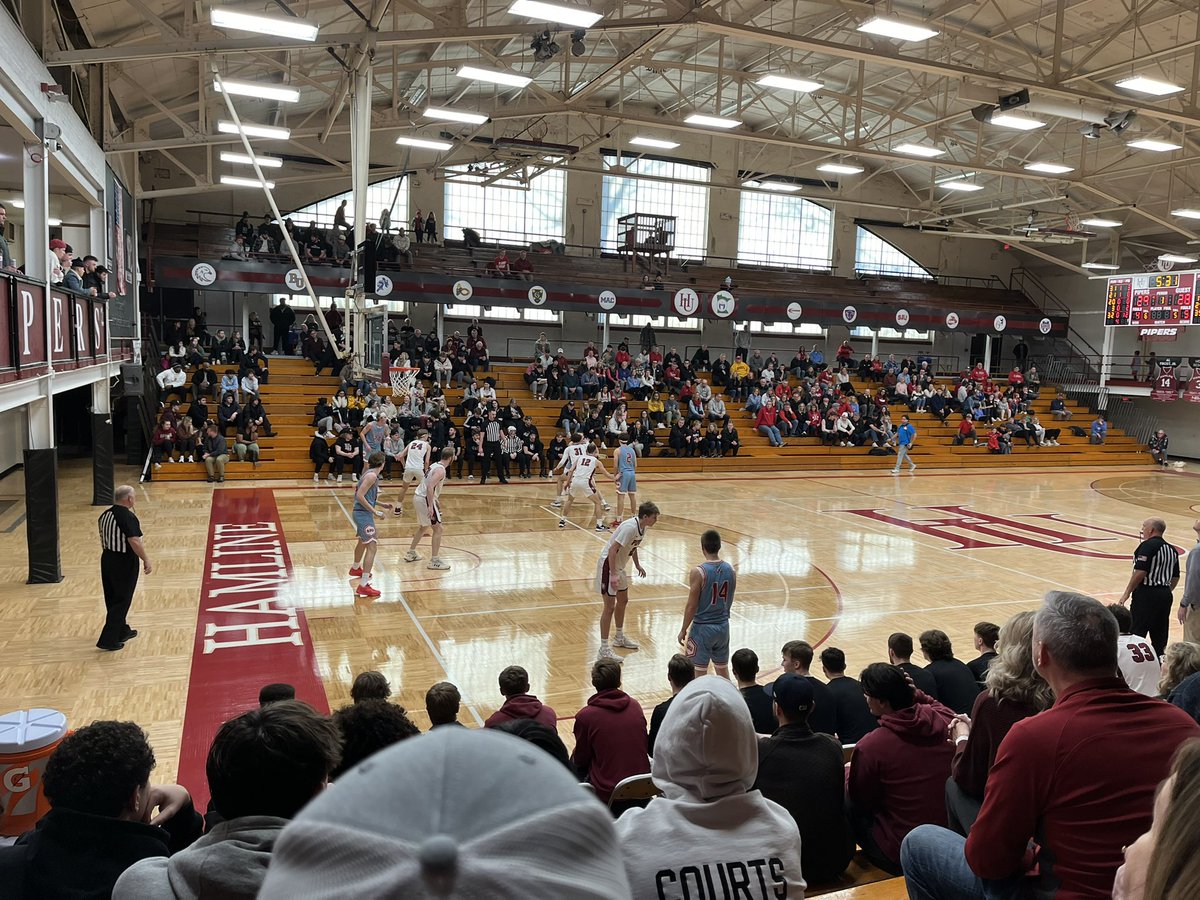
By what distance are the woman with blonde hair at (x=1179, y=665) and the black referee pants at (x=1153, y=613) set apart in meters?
4.33

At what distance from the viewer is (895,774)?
393 cm

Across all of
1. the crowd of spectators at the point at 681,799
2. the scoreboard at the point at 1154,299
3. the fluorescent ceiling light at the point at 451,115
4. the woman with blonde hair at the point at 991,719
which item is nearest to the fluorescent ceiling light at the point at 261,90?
the fluorescent ceiling light at the point at 451,115

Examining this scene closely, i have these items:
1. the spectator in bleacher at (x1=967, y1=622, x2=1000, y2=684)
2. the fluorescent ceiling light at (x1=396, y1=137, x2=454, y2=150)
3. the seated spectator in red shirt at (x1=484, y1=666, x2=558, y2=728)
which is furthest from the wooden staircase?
the spectator in bleacher at (x1=967, y1=622, x2=1000, y2=684)

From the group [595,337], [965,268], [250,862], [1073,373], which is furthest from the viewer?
[965,268]


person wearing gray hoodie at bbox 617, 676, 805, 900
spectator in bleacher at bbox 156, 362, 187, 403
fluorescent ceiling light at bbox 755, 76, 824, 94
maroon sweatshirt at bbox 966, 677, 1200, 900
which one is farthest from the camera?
spectator in bleacher at bbox 156, 362, 187, 403

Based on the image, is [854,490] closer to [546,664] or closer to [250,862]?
[546,664]

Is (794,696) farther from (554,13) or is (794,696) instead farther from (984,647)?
(554,13)

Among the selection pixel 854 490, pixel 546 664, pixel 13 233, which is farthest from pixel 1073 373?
pixel 13 233

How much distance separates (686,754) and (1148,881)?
3.16ft

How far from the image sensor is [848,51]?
14.5 m

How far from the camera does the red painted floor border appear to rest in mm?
6945

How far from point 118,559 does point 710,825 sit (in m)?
7.99

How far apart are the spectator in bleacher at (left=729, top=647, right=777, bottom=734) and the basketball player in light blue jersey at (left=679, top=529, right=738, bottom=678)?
185 centimetres

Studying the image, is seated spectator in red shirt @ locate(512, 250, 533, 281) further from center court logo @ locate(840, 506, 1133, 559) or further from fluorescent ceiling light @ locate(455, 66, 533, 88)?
center court logo @ locate(840, 506, 1133, 559)
